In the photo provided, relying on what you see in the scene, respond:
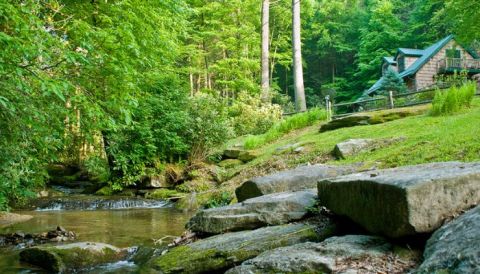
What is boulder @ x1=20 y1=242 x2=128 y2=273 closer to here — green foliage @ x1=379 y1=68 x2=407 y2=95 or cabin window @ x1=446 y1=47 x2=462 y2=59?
green foliage @ x1=379 y1=68 x2=407 y2=95

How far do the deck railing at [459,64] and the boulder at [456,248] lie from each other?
29.8 meters

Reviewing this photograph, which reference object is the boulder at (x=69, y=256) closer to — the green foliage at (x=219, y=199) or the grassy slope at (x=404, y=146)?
the green foliage at (x=219, y=199)

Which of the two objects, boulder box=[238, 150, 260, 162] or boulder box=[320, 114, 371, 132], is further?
boulder box=[238, 150, 260, 162]

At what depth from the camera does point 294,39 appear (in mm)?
18219

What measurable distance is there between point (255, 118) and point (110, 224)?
411 inches

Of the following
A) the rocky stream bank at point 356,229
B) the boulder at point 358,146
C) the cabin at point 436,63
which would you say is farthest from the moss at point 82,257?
the cabin at point 436,63

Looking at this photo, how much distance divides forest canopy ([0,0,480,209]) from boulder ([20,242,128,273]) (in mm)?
1421

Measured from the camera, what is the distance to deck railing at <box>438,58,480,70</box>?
95.8ft

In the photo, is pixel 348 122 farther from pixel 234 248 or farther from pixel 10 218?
pixel 234 248

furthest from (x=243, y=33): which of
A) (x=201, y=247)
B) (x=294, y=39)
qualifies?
(x=201, y=247)

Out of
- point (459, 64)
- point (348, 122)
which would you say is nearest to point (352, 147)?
point (348, 122)

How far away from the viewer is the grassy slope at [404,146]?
246 inches

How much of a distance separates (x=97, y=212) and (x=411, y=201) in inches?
363

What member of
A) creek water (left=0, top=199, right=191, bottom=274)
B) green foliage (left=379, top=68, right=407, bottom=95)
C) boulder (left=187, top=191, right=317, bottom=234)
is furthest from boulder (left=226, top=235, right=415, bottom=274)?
green foliage (left=379, top=68, right=407, bottom=95)
